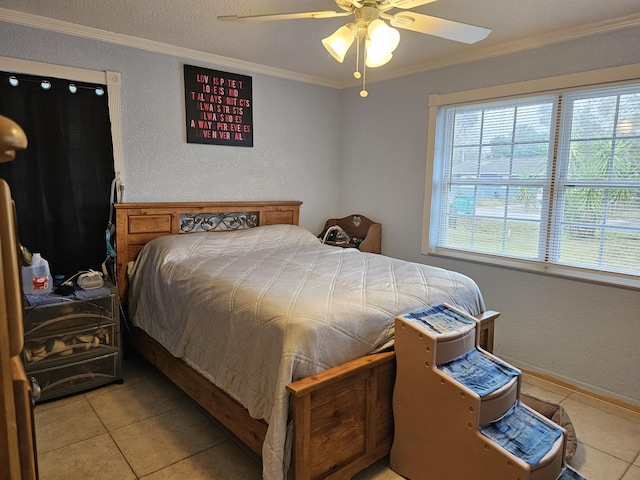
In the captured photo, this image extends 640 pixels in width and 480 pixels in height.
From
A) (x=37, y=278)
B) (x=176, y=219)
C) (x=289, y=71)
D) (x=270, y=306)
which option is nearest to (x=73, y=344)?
(x=37, y=278)

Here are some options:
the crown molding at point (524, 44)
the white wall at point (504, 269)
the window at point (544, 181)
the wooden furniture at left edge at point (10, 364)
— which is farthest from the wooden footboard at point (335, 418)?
the crown molding at point (524, 44)

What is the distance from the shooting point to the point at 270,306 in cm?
182

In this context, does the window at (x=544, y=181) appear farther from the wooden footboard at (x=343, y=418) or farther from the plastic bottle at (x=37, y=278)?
the plastic bottle at (x=37, y=278)

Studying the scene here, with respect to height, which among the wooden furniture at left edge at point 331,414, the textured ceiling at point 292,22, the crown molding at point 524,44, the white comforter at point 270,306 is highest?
the textured ceiling at point 292,22

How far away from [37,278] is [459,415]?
2.45 m

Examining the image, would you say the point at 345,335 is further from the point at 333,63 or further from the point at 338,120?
the point at 338,120

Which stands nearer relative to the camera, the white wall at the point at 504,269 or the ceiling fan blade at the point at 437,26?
the ceiling fan blade at the point at 437,26

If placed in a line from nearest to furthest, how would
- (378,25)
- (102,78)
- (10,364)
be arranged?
(10,364), (378,25), (102,78)

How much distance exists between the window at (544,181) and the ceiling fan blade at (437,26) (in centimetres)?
118

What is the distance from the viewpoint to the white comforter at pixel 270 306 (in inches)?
65.0

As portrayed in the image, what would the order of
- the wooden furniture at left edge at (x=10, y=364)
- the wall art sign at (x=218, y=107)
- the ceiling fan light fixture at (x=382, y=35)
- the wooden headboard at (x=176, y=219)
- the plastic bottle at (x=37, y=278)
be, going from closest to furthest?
the wooden furniture at left edge at (x=10, y=364) → the ceiling fan light fixture at (x=382, y=35) → the plastic bottle at (x=37, y=278) → the wooden headboard at (x=176, y=219) → the wall art sign at (x=218, y=107)

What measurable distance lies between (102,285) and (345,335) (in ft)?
5.82

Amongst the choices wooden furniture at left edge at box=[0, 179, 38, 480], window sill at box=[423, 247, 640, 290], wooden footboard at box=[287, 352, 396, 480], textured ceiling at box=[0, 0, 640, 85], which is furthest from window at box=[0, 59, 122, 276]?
window sill at box=[423, 247, 640, 290]

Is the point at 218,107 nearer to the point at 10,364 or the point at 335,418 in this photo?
the point at 335,418
